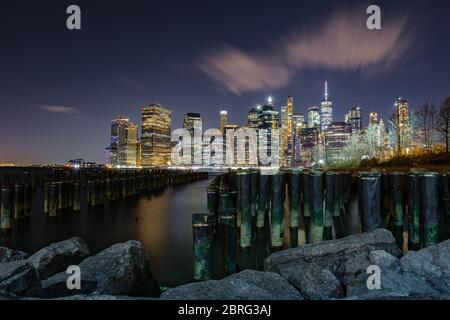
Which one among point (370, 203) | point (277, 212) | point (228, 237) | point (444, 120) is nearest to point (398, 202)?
point (370, 203)

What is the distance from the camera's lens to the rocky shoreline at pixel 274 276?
4.66 metres

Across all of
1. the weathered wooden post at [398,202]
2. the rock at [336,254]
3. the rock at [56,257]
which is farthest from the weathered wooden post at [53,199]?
the weathered wooden post at [398,202]

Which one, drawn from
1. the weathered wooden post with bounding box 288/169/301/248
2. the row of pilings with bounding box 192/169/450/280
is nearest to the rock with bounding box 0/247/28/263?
the row of pilings with bounding box 192/169/450/280

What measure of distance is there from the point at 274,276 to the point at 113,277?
117 inches

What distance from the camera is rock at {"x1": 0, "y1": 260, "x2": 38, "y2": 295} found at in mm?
4621

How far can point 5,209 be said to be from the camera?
39.6ft

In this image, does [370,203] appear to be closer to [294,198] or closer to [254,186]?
[294,198]

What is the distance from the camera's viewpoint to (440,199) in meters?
12.6

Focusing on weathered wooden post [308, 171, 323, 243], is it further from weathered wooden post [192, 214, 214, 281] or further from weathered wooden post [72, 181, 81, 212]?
weathered wooden post [72, 181, 81, 212]

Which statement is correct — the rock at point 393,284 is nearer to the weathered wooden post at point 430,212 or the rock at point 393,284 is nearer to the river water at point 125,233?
the weathered wooden post at point 430,212

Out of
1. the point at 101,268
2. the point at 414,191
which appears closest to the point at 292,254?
the point at 101,268

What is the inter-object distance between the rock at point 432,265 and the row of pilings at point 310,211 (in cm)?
235
